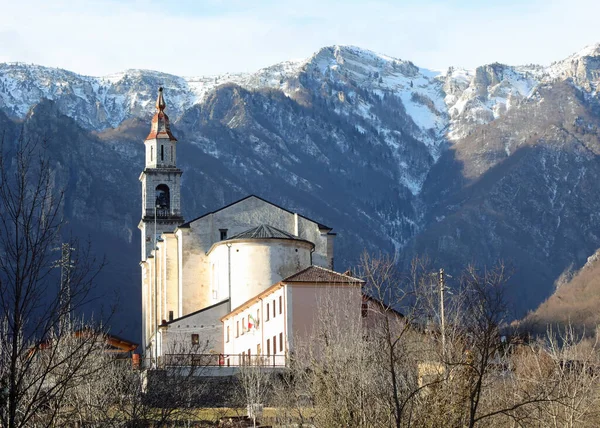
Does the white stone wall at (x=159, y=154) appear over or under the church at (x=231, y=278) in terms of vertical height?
over

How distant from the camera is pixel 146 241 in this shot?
130 m

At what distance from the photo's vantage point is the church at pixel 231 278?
8994 cm

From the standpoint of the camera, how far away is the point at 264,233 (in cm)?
10512

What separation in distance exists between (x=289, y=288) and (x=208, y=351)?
14.4 metres

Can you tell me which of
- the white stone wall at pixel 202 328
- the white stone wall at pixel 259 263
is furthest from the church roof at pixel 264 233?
the white stone wall at pixel 202 328

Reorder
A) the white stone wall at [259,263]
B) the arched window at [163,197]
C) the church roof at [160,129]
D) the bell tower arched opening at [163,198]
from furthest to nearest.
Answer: the church roof at [160,129] < the arched window at [163,197] < the bell tower arched opening at [163,198] < the white stone wall at [259,263]

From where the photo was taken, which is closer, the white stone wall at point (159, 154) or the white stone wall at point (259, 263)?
the white stone wall at point (259, 263)

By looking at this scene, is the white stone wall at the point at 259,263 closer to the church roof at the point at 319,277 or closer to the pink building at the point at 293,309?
the pink building at the point at 293,309

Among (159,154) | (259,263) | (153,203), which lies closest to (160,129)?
(159,154)

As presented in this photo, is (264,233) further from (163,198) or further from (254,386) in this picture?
(254,386)

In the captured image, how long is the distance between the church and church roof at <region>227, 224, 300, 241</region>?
96 mm

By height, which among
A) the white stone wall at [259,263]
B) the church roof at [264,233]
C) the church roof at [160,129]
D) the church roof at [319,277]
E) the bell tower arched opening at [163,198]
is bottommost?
the church roof at [319,277]

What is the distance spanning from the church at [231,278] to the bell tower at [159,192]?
0.09 meters

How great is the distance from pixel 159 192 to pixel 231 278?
91.0 ft
